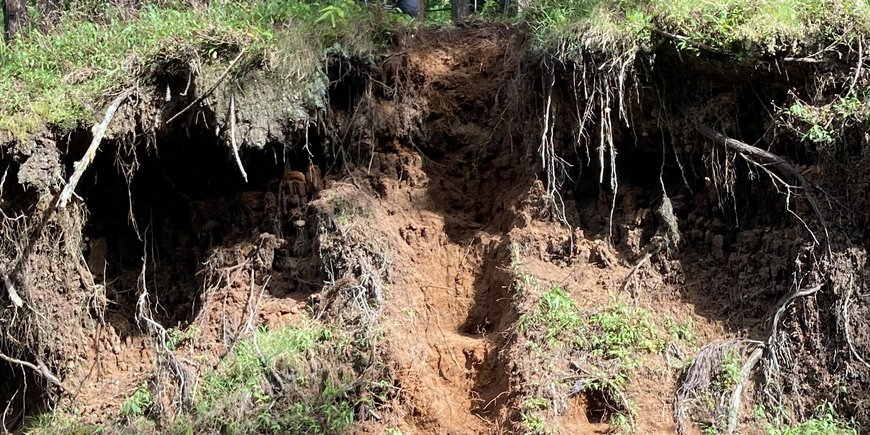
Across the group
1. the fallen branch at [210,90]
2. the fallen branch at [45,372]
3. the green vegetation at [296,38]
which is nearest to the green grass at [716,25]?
the green vegetation at [296,38]

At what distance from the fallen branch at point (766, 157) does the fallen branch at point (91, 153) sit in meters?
4.55

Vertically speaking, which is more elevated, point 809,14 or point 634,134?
point 809,14

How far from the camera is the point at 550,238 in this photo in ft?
20.2

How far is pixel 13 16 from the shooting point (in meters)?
8.50

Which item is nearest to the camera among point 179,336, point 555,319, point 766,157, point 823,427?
Answer: point 823,427

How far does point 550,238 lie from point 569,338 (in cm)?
97

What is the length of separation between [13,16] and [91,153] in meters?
3.86

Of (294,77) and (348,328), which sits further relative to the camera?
(294,77)

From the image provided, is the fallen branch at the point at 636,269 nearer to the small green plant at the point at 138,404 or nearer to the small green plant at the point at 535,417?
the small green plant at the point at 535,417

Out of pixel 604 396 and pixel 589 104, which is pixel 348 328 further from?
pixel 589 104

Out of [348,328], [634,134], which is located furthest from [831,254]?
[348,328]

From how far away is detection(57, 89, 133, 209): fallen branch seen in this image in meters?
5.61

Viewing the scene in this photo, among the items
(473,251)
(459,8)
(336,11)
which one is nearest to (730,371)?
(473,251)

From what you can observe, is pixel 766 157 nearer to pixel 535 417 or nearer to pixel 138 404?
pixel 535 417
